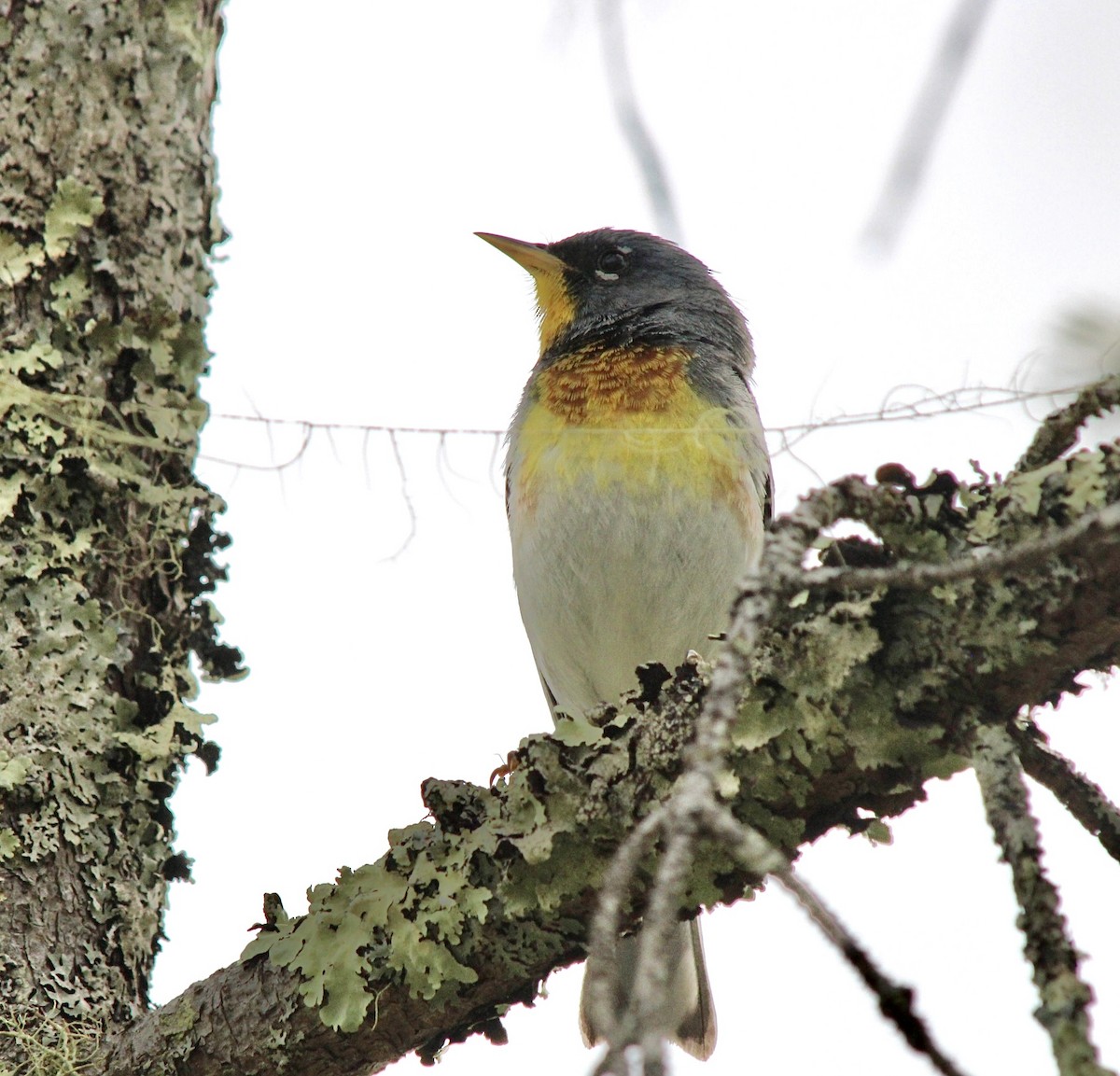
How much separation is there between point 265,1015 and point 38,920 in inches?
21.1

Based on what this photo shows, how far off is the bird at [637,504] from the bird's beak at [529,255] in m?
0.49

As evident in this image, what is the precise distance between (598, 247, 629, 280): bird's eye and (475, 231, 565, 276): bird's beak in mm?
158

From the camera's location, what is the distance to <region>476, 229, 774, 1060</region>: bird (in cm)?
421

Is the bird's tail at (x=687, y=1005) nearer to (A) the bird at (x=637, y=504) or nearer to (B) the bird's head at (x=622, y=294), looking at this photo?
(A) the bird at (x=637, y=504)

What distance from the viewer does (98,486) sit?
2916 millimetres

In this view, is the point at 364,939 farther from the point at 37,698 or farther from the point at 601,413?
the point at 601,413

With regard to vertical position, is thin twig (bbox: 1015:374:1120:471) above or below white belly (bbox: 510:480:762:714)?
below

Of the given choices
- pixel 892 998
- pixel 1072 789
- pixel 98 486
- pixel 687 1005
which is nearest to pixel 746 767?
pixel 1072 789

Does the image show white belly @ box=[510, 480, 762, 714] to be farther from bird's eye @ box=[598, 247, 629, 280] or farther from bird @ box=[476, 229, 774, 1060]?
bird's eye @ box=[598, 247, 629, 280]

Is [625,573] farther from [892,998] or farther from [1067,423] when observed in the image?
[892,998]

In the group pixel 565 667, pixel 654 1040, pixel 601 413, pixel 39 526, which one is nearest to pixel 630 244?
pixel 601 413

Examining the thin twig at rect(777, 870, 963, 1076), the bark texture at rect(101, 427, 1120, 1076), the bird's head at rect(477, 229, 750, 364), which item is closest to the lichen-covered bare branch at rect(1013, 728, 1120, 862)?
the bark texture at rect(101, 427, 1120, 1076)

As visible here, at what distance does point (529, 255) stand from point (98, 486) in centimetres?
284

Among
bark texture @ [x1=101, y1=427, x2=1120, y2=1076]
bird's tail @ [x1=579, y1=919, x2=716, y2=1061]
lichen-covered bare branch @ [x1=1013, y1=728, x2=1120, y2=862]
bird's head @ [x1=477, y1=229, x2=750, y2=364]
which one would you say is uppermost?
bird's head @ [x1=477, y1=229, x2=750, y2=364]
